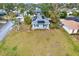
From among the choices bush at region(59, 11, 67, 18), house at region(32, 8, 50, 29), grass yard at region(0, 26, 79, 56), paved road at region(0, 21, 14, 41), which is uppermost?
bush at region(59, 11, 67, 18)

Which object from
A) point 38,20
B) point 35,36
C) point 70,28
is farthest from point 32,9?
point 70,28

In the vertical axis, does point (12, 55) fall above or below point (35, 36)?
below

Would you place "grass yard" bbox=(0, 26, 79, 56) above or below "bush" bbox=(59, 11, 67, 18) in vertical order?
below

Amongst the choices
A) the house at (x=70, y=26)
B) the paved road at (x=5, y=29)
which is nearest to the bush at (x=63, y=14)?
the house at (x=70, y=26)

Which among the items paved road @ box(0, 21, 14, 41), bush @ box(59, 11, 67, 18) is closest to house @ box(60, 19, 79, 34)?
bush @ box(59, 11, 67, 18)

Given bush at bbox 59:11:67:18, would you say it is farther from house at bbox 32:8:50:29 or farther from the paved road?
the paved road

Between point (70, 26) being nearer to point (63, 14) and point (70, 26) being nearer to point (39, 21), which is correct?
point (63, 14)

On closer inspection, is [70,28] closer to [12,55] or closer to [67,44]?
[67,44]
